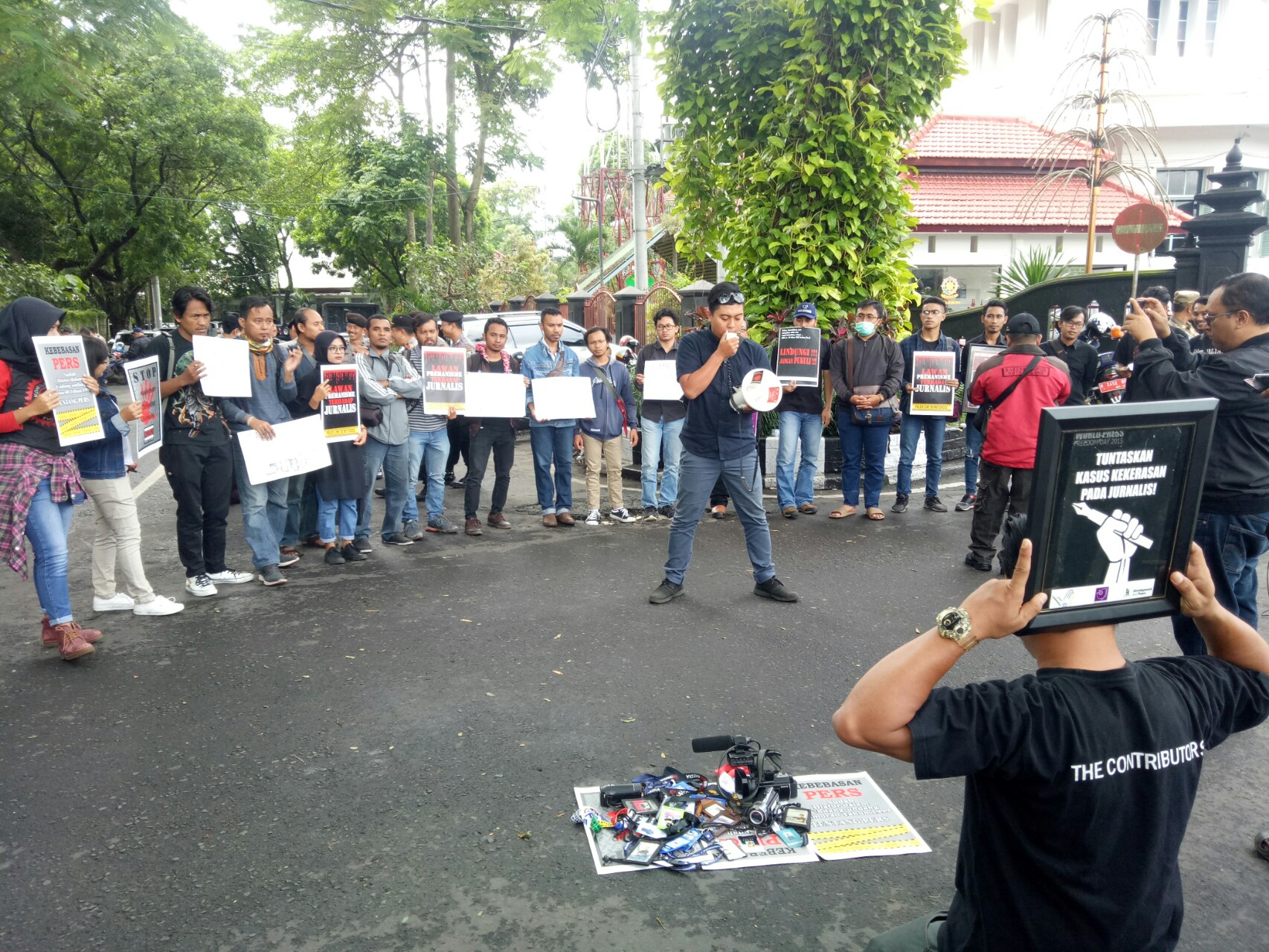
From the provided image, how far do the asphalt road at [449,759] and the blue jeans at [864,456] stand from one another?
6.29 ft

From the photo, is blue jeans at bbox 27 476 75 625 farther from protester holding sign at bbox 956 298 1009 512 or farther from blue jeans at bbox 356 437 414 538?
protester holding sign at bbox 956 298 1009 512

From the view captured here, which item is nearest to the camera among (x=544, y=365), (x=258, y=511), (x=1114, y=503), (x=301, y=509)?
(x=1114, y=503)

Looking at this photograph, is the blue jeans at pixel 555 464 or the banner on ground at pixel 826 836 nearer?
the banner on ground at pixel 826 836

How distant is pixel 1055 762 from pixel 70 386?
536 centimetres

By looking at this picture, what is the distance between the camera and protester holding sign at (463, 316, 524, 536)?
8.56 m

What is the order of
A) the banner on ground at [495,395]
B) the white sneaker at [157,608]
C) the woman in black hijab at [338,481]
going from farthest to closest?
the banner on ground at [495,395], the woman in black hijab at [338,481], the white sneaker at [157,608]

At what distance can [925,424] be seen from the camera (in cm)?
940

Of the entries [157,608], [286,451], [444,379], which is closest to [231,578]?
[157,608]

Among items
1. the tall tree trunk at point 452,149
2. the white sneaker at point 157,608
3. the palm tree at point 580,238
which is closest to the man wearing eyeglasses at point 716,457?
the white sneaker at point 157,608

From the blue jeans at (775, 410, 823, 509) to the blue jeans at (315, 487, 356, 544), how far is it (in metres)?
4.00

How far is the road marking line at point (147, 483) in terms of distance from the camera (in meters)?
10.8

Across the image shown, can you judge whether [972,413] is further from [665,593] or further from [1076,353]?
[665,593]

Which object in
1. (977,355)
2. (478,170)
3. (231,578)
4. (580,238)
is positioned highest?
(478,170)

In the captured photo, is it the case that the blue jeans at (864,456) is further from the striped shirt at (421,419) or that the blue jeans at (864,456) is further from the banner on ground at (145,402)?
the banner on ground at (145,402)
